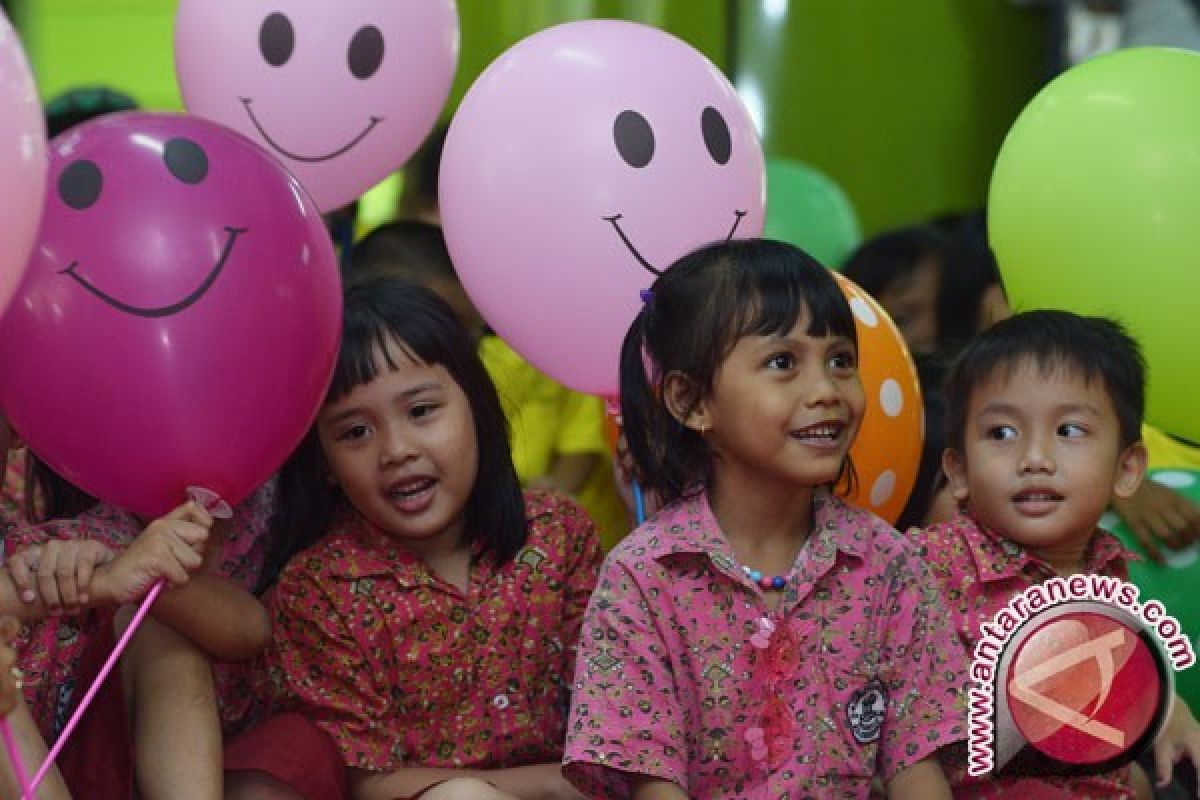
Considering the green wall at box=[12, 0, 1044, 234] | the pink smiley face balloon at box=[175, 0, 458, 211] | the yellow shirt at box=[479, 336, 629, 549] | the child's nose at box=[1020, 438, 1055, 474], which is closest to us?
the child's nose at box=[1020, 438, 1055, 474]

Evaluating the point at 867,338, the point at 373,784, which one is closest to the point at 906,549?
the point at 867,338

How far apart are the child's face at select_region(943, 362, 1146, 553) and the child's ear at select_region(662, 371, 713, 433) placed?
1.05ft

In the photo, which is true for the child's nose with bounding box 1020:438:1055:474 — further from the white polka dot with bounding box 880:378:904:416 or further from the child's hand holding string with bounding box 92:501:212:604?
the child's hand holding string with bounding box 92:501:212:604

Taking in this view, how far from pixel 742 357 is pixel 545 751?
0.50m

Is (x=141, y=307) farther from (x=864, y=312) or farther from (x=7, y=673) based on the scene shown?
(x=864, y=312)

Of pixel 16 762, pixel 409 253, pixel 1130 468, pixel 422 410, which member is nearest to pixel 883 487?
pixel 1130 468

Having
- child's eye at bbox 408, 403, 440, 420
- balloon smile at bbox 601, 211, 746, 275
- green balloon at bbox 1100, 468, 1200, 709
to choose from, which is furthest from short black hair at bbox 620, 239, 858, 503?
green balloon at bbox 1100, 468, 1200, 709

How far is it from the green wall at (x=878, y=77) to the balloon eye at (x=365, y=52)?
1.80 metres

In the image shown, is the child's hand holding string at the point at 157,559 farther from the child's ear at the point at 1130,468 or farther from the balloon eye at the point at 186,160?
the child's ear at the point at 1130,468

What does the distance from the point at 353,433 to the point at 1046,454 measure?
2.30ft

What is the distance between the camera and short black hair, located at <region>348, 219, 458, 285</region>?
8.21ft

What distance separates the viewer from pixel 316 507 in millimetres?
1975

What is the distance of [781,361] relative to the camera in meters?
1.70

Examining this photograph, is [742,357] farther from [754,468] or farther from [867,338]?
[867,338]
